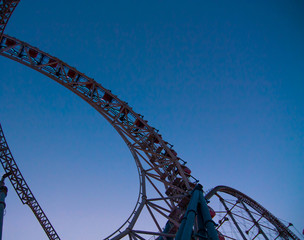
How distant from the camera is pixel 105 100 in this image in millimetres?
20781

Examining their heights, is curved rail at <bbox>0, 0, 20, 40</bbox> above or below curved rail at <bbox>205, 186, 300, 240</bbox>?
above

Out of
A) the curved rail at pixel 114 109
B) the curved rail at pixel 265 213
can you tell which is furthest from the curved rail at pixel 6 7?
the curved rail at pixel 265 213

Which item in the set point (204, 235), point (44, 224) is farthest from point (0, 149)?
point (204, 235)

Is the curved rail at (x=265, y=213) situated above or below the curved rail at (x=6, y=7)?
below

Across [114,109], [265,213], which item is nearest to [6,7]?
[114,109]

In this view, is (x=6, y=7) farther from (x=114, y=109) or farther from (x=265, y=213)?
(x=265, y=213)

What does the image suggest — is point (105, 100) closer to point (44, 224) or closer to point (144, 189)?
point (144, 189)

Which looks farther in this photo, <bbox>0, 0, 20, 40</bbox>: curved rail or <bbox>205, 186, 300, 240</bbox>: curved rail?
<bbox>205, 186, 300, 240</bbox>: curved rail

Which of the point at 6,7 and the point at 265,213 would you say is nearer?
the point at 6,7

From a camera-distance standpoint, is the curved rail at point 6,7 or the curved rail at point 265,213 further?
the curved rail at point 265,213

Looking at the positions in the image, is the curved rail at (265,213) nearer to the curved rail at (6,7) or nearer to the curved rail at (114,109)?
the curved rail at (114,109)

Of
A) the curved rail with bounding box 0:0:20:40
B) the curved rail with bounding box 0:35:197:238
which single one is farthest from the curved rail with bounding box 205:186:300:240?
the curved rail with bounding box 0:0:20:40

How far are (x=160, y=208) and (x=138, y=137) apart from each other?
5.93 meters

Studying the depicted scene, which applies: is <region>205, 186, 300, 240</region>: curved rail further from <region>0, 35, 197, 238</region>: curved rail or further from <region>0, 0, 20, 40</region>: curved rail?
<region>0, 0, 20, 40</region>: curved rail
